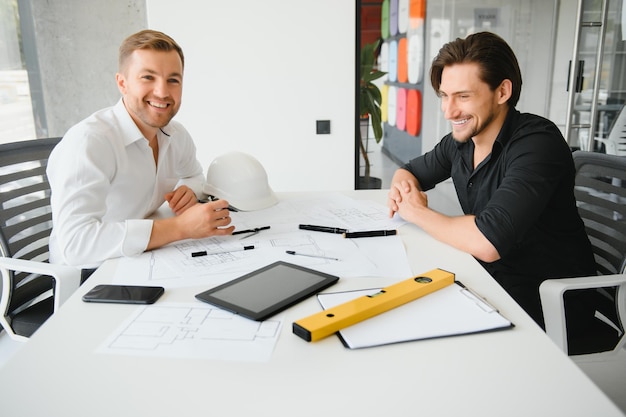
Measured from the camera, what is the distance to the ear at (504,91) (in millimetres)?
1668

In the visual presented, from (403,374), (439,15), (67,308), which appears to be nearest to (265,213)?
(67,308)

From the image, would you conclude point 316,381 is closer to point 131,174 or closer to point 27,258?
→ point 131,174

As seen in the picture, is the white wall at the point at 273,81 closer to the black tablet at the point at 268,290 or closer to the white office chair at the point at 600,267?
the white office chair at the point at 600,267

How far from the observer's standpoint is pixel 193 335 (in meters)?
0.96

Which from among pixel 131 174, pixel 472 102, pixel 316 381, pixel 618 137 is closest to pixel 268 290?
pixel 316 381

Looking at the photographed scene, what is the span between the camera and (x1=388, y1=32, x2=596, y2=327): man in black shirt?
1.43m

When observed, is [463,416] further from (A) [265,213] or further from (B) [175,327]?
(A) [265,213]

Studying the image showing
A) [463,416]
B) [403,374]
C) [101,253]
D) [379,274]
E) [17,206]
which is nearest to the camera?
[463,416]

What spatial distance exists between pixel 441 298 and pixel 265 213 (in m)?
0.89

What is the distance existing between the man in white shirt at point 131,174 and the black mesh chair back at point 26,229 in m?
0.13

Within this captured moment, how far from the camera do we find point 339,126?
130 inches

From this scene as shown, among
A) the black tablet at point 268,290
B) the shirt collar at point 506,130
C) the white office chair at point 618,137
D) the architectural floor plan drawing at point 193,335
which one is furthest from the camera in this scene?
the white office chair at point 618,137

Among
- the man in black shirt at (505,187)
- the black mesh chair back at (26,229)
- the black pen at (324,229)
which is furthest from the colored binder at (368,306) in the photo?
the black mesh chair back at (26,229)

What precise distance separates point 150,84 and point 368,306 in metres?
1.22
